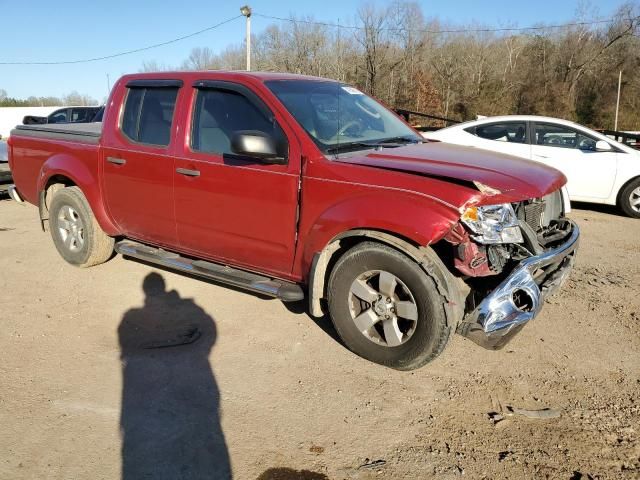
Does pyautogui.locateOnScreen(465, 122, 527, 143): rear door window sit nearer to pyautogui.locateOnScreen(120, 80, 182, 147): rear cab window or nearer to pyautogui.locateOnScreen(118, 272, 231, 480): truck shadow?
pyautogui.locateOnScreen(120, 80, 182, 147): rear cab window

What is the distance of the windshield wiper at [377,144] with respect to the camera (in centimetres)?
402

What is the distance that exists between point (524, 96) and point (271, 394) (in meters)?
46.0

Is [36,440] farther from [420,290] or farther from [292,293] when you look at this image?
[420,290]

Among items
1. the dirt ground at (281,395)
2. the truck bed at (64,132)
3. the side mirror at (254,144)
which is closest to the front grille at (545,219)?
the dirt ground at (281,395)

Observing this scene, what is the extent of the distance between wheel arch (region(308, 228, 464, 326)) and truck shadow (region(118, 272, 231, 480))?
3.10 feet

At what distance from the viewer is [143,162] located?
4.80 m

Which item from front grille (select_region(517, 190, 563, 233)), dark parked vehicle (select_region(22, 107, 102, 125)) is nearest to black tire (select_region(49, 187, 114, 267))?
front grille (select_region(517, 190, 563, 233))

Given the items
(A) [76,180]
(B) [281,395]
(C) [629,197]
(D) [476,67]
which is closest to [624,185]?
(C) [629,197]

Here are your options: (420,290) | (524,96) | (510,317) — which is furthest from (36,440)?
(524,96)

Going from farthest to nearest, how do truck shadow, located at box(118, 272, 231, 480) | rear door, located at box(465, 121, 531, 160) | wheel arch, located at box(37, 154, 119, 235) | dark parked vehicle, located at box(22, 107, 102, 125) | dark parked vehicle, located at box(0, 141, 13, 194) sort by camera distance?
dark parked vehicle, located at box(22, 107, 102, 125)
dark parked vehicle, located at box(0, 141, 13, 194)
rear door, located at box(465, 121, 531, 160)
wheel arch, located at box(37, 154, 119, 235)
truck shadow, located at box(118, 272, 231, 480)

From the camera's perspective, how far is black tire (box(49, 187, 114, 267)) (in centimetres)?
552

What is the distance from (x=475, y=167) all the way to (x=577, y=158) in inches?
222

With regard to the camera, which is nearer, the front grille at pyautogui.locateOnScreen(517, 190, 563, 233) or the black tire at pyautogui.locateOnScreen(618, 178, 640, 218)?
the front grille at pyautogui.locateOnScreen(517, 190, 563, 233)

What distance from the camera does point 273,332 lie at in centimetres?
436
